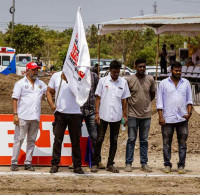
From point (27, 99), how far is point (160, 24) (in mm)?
14063

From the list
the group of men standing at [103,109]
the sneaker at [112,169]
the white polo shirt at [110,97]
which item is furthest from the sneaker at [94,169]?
the white polo shirt at [110,97]

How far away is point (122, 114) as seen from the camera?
10.2 metres

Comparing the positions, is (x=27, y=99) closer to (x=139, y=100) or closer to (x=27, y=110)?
(x=27, y=110)

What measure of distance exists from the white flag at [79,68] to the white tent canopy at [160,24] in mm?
12783

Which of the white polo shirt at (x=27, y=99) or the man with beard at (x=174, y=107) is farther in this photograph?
the man with beard at (x=174, y=107)

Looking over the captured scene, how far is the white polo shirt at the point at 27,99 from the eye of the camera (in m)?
9.51

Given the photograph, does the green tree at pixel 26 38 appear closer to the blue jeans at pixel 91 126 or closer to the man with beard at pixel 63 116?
the blue jeans at pixel 91 126

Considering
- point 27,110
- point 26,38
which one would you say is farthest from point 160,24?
point 26,38

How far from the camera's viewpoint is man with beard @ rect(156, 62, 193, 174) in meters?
9.68

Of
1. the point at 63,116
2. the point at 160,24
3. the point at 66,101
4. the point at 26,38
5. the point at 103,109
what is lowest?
the point at 63,116

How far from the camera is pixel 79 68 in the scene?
9.19 metres

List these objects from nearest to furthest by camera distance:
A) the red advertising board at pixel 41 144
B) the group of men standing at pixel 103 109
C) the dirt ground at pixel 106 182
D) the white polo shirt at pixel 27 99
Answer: the dirt ground at pixel 106 182, the group of men standing at pixel 103 109, the white polo shirt at pixel 27 99, the red advertising board at pixel 41 144

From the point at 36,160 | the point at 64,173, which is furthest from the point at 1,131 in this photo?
the point at 64,173

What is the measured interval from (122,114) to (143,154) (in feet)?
2.71
